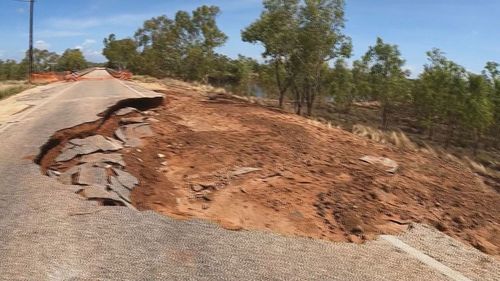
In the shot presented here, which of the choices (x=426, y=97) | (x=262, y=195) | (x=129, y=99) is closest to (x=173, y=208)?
(x=262, y=195)

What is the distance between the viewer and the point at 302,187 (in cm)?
668

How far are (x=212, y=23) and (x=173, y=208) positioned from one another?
44868mm

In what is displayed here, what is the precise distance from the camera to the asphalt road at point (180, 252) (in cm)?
389

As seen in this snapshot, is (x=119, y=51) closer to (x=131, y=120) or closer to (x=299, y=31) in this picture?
(x=299, y=31)

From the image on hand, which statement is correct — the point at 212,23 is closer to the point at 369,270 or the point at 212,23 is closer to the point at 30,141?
the point at 30,141

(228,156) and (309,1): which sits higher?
(309,1)

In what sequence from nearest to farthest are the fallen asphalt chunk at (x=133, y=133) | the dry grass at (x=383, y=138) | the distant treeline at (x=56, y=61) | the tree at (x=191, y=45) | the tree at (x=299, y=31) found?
1. the fallen asphalt chunk at (x=133, y=133)
2. the dry grass at (x=383, y=138)
3. the tree at (x=299, y=31)
4. the tree at (x=191, y=45)
5. the distant treeline at (x=56, y=61)

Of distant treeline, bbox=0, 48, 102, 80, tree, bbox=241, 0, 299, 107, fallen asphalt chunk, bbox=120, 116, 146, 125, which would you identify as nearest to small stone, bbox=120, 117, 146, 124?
fallen asphalt chunk, bbox=120, 116, 146, 125

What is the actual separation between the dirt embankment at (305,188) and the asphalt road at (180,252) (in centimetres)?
41

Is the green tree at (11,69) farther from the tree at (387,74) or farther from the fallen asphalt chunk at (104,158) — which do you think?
the fallen asphalt chunk at (104,158)

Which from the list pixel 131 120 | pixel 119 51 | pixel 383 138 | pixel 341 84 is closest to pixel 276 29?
pixel 383 138

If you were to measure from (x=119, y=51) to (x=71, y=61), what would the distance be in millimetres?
19374

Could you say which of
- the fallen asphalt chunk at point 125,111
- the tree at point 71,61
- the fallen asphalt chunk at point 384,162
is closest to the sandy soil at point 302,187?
the fallen asphalt chunk at point 384,162

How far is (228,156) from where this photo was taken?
839 centimetres
